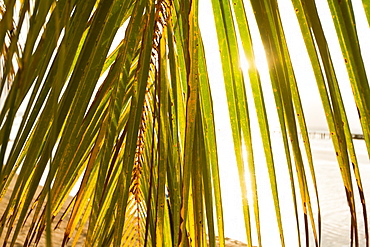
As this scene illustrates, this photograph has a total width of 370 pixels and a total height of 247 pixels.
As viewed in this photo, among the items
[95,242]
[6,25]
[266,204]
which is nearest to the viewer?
[6,25]

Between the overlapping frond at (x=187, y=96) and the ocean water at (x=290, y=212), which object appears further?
the ocean water at (x=290, y=212)

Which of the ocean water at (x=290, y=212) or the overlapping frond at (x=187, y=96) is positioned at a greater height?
the ocean water at (x=290, y=212)

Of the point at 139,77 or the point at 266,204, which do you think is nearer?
the point at 139,77

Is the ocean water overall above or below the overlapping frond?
above

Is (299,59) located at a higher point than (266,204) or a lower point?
lower

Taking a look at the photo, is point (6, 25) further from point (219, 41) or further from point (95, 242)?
point (95, 242)

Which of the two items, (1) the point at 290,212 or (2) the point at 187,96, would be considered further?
(1) the point at 290,212

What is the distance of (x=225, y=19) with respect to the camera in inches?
12.9

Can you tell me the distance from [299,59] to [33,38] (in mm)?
390

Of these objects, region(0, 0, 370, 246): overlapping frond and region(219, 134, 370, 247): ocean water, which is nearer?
region(0, 0, 370, 246): overlapping frond

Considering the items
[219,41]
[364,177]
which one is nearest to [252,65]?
[219,41]

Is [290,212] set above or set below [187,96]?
above

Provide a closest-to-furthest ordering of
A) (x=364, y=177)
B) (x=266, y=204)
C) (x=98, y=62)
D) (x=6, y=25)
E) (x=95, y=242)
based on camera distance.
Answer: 1. (x=6, y=25)
2. (x=98, y=62)
3. (x=95, y=242)
4. (x=266, y=204)
5. (x=364, y=177)

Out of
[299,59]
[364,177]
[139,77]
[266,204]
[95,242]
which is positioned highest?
[364,177]
